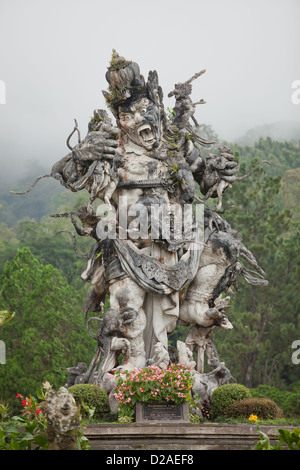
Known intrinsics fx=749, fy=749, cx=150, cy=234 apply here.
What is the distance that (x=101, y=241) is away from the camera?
10992 mm

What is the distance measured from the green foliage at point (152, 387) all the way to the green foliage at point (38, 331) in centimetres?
877

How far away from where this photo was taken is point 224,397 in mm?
10227

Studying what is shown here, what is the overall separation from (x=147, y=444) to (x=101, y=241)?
375 centimetres

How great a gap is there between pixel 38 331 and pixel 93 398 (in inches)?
393

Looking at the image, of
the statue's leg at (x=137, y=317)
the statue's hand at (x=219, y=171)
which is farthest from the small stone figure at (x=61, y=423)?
the statue's hand at (x=219, y=171)

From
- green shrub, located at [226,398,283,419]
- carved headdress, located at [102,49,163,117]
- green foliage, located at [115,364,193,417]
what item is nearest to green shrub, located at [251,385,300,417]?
green shrub, located at [226,398,283,419]

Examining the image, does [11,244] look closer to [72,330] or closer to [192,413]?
[72,330]

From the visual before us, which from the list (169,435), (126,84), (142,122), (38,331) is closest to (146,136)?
(142,122)

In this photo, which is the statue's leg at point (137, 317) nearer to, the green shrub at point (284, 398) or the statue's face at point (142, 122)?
the statue's face at point (142, 122)

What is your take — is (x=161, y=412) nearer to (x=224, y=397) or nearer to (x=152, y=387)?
(x=152, y=387)

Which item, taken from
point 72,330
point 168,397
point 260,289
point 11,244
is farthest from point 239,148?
point 168,397

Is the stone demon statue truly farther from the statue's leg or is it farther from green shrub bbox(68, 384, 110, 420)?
green shrub bbox(68, 384, 110, 420)

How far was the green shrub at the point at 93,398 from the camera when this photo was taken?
9.77 metres

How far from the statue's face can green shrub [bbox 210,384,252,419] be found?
12.3 ft
